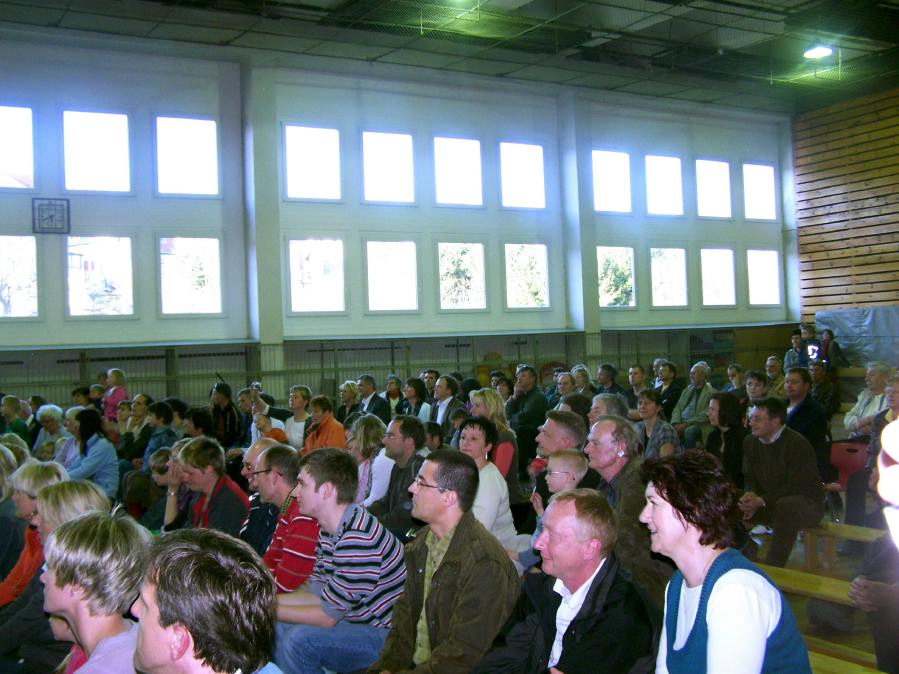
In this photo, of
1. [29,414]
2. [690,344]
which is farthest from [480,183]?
[29,414]

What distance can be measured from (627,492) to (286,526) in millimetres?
1550

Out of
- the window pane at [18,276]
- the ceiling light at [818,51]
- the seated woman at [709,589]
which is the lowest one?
the seated woman at [709,589]

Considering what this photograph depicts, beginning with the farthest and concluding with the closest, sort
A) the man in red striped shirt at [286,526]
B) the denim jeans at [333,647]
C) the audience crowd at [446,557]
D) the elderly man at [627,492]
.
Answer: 1. the man in red striped shirt at [286,526]
2. the elderly man at [627,492]
3. the denim jeans at [333,647]
4. the audience crowd at [446,557]

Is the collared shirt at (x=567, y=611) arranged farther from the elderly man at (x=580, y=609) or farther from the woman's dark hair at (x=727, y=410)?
the woman's dark hair at (x=727, y=410)

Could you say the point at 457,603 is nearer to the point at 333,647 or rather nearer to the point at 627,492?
the point at 333,647

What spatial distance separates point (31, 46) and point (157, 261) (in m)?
3.86

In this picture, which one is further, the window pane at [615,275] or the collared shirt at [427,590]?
the window pane at [615,275]

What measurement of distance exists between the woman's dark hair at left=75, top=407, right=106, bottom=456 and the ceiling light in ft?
44.7

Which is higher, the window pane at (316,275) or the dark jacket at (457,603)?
the window pane at (316,275)

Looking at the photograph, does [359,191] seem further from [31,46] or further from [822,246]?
[822,246]

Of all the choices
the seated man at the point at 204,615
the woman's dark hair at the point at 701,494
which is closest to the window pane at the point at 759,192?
the woman's dark hair at the point at 701,494

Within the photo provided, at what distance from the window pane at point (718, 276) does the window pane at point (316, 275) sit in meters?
8.73

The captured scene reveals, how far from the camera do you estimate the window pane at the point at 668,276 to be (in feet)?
63.5

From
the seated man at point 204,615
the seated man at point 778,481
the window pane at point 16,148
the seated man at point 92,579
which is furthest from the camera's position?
the window pane at point 16,148
